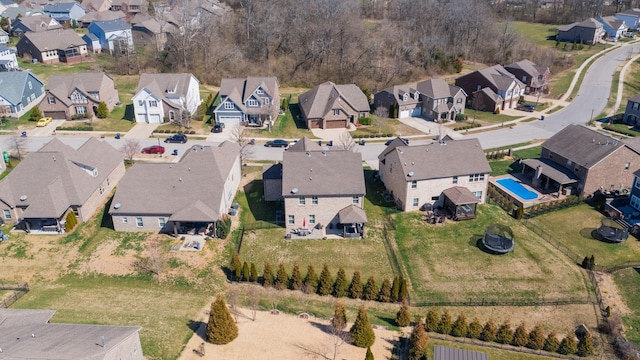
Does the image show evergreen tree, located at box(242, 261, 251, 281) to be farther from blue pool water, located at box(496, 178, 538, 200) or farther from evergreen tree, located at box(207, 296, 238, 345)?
blue pool water, located at box(496, 178, 538, 200)

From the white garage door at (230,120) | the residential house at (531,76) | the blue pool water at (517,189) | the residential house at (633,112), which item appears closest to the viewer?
the blue pool water at (517,189)

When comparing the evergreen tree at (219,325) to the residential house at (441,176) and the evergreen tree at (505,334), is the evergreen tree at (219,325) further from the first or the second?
the residential house at (441,176)

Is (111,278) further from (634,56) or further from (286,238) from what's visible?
(634,56)

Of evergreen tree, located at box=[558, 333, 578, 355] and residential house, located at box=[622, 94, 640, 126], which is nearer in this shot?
evergreen tree, located at box=[558, 333, 578, 355]

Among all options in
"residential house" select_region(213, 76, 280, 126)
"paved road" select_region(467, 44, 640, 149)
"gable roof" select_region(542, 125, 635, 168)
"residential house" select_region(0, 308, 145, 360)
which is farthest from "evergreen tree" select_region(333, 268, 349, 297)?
"paved road" select_region(467, 44, 640, 149)

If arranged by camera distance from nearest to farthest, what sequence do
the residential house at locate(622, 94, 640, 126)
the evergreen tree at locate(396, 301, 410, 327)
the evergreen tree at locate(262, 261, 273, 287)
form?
1. the evergreen tree at locate(396, 301, 410, 327)
2. the evergreen tree at locate(262, 261, 273, 287)
3. the residential house at locate(622, 94, 640, 126)

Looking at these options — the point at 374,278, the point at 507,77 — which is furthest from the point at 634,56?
the point at 374,278

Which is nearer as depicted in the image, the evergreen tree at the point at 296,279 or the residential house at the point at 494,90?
the evergreen tree at the point at 296,279

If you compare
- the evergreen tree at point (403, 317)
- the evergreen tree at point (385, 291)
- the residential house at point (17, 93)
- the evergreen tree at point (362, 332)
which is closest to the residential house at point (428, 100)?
the evergreen tree at point (385, 291)
